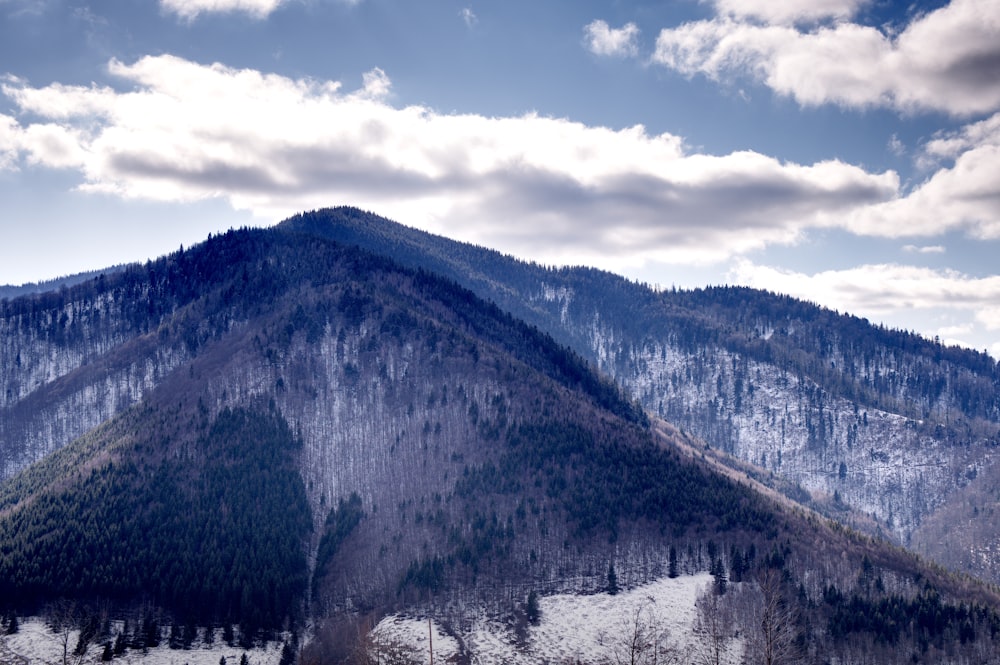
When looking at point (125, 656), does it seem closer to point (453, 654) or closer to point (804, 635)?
point (453, 654)

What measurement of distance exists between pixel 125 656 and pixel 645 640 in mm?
100560

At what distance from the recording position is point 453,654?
198m

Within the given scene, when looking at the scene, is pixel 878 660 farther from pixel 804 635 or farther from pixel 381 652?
pixel 381 652

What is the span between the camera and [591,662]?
192125mm

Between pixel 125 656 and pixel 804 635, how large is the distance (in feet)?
434

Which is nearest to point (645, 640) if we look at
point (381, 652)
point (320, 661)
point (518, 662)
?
point (518, 662)

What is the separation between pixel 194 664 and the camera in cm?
19900

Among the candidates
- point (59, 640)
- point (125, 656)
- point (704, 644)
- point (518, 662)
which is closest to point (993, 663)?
point (704, 644)

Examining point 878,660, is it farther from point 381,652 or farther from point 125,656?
point 125,656

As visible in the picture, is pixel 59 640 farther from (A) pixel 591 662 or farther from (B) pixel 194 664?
(A) pixel 591 662

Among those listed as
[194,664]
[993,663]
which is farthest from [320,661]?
[993,663]

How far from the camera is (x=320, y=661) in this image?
198 m

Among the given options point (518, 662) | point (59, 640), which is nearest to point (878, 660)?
point (518, 662)

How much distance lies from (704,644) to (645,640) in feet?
40.9
